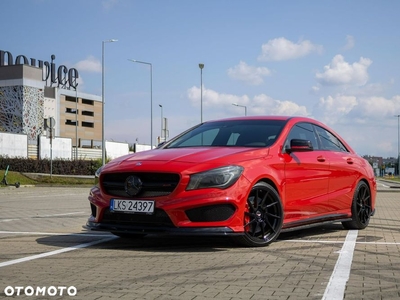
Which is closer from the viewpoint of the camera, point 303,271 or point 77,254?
point 303,271

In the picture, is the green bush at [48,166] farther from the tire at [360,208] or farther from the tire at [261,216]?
the tire at [261,216]

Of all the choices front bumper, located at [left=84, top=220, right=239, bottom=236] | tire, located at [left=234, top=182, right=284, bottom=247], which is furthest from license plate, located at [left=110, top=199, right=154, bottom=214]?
tire, located at [left=234, top=182, right=284, bottom=247]

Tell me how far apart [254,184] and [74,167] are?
5031cm

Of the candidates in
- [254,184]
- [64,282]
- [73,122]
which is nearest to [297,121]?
[254,184]

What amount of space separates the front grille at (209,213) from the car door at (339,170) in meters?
2.27

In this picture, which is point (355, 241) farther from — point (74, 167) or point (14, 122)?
point (14, 122)

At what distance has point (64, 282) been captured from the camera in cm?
488

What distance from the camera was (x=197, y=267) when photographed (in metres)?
5.63

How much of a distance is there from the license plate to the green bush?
44.5 metres

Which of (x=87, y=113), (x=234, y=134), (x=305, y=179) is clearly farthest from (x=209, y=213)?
(x=87, y=113)

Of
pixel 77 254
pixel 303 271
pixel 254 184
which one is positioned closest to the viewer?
pixel 303 271

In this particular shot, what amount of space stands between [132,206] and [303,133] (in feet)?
9.03

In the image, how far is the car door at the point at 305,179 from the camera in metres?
7.55

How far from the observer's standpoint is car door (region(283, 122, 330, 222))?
7.55 m
